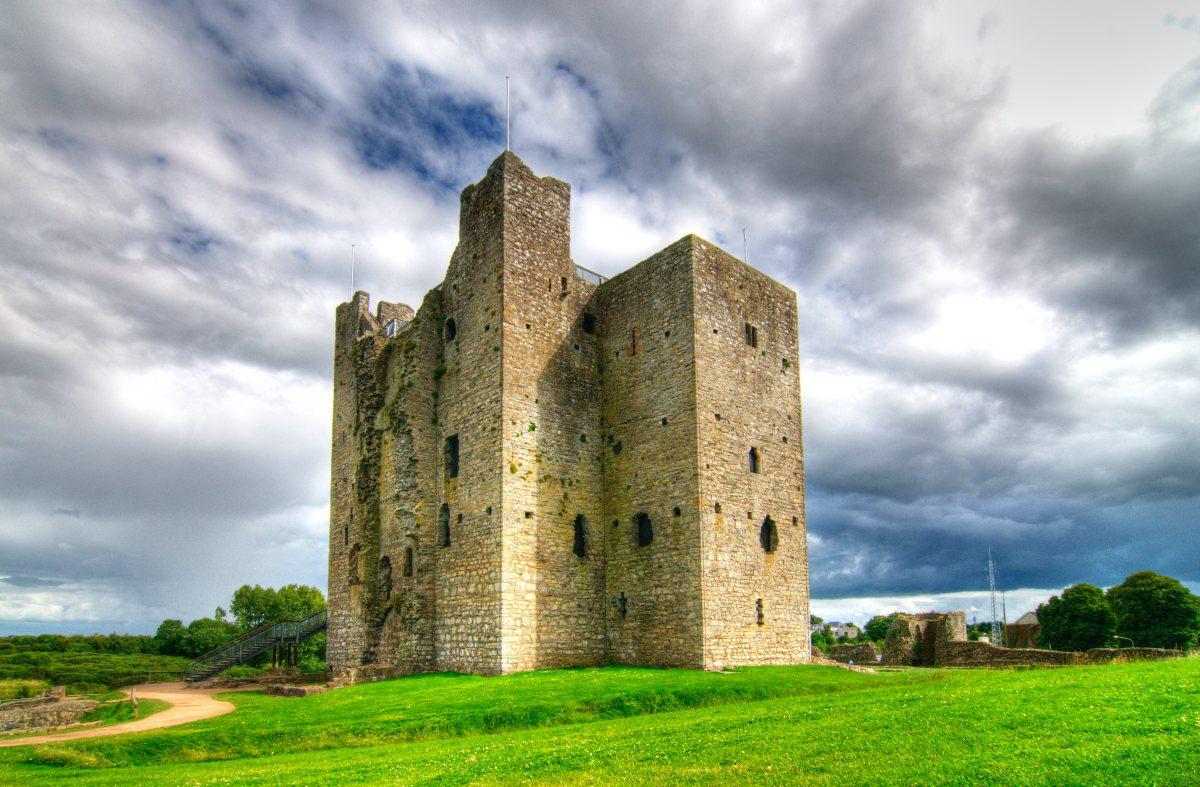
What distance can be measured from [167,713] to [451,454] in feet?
35.7

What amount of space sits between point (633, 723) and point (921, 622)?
25.4 metres

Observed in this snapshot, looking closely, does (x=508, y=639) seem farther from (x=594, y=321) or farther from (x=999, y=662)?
(x=999, y=662)

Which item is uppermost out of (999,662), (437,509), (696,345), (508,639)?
(696,345)

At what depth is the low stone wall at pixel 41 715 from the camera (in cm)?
1936

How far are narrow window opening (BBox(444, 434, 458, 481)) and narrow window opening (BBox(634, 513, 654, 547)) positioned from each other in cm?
638

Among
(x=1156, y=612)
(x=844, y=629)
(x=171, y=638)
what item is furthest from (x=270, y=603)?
(x=844, y=629)

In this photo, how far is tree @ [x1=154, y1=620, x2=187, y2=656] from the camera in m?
48.8

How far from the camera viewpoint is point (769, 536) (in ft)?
84.4

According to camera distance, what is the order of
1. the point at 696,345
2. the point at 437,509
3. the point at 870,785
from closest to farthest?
1. the point at 870,785
2. the point at 696,345
3. the point at 437,509

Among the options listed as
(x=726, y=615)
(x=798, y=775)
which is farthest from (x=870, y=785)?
(x=726, y=615)

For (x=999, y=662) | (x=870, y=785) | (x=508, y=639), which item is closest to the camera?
(x=870, y=785)

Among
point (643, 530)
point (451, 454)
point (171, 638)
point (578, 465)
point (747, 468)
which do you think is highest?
point (451, 454)

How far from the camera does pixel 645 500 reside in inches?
984

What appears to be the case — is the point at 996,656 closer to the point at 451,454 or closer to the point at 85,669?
the point at 451,454
